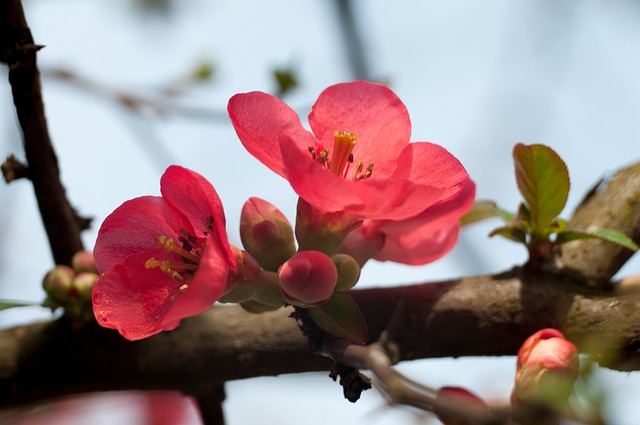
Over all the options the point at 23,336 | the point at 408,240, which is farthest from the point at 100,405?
the point at 408,240

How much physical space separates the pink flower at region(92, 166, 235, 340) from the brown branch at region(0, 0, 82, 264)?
0.72ft

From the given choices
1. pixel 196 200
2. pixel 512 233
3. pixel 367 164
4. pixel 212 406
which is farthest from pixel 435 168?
pixel 212 406

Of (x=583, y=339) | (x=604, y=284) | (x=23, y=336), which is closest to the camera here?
(x=583, y=339)

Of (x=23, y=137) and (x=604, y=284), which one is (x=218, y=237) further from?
(x=604, y=284)

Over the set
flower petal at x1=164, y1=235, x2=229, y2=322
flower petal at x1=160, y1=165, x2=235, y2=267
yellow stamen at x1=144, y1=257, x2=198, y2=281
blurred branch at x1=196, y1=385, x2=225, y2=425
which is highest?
flower petal at x1=160, y1=165, x2=235, y2=267

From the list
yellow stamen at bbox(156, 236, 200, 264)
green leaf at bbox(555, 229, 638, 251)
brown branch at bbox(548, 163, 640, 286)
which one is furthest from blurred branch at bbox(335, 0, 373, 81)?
yellow stamen at bbox(156, 236, 200, 264)

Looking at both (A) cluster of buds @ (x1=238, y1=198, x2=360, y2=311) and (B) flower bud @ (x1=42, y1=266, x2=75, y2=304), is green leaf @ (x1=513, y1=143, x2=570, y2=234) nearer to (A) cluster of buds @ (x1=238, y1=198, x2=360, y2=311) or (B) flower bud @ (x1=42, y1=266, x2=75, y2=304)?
(A) cluster of buds @ (x1=238, y1=198, x2=360, y2=311)

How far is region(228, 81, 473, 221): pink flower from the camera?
95 centimetres

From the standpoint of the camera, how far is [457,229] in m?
1.30

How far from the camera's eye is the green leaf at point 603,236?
3.79 ft

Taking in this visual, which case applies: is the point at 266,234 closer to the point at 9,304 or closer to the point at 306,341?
the point at 306,341

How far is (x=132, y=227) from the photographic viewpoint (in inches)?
43.8

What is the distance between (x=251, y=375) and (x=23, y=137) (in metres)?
0.55

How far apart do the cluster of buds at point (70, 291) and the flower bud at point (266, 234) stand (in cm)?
36
